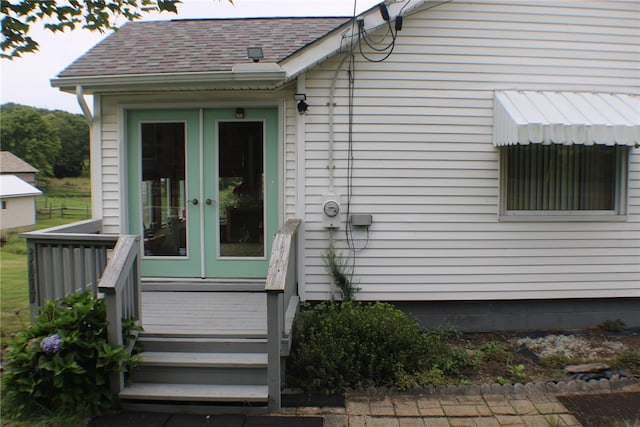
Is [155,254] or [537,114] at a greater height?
[537,114]

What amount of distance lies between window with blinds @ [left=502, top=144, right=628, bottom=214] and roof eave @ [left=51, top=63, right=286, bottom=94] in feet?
9.60

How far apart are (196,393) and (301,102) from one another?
3.22 meters

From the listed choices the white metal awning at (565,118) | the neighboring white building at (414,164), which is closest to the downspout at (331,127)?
the neighboring white building at (414,164)

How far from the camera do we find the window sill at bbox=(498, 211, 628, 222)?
5855 mm

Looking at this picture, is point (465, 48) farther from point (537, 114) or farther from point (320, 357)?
point (320, 357)

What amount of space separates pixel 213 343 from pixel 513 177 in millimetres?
3911

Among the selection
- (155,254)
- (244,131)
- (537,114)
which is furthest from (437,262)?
(155,254)

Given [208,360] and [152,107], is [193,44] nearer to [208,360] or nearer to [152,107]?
[152,107]

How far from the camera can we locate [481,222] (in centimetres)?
585

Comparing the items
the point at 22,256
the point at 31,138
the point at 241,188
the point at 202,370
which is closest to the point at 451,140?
the point at 241,188

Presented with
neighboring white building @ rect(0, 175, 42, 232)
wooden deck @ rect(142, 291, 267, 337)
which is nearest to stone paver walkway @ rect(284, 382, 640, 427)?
wooden deck @ rect(142, 291, 267, 337)

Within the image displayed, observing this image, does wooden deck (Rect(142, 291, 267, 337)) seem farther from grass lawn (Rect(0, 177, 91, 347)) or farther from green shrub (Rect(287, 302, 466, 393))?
grass lawn (Rect(0, 177, 91, 347))

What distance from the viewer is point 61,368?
12.1 ft

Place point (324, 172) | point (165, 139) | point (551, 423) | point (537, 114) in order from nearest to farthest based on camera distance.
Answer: point (551, 423)
point (537, 114)
point (324, 172)
point (165, 139)
